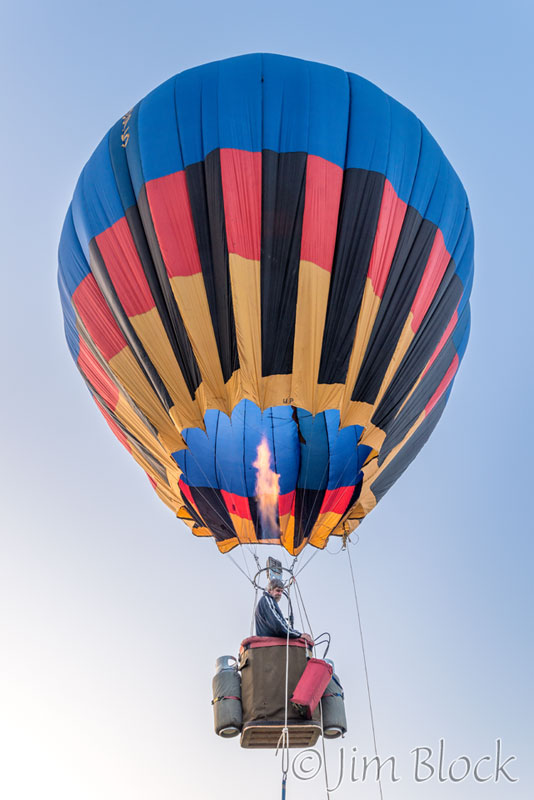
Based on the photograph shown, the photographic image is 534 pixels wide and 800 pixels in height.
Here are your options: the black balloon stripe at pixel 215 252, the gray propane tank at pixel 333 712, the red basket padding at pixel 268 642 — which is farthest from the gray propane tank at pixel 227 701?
the black balloon stripe at pixel 215 252

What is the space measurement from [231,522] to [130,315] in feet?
6.85

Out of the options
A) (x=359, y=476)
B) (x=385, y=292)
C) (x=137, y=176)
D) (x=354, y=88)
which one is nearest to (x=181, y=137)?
(x=137, y=176)

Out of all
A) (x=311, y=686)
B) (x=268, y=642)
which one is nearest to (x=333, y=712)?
(x=311, y=686)

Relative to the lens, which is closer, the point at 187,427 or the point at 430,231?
the point at 187,427

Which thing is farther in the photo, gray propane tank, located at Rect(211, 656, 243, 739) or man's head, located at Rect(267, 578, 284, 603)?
man's head, located at Rect(267, 578, 284, 603)

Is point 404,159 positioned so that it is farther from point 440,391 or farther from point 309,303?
point 440,391

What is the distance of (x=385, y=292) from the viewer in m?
7.51

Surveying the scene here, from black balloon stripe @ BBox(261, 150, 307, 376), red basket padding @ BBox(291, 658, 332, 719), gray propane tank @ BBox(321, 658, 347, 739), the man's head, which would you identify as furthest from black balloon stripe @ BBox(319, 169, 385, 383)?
gray propane tank @ BBox(321, 658, 347, 739)

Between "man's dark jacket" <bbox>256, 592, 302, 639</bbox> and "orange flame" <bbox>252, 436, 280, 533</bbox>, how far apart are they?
0.98 metres

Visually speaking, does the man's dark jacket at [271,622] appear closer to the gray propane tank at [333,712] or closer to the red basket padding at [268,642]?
the red basket padding at [268,642]

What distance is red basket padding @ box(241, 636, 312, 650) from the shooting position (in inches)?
269

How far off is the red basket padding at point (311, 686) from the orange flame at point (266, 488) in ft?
5.31

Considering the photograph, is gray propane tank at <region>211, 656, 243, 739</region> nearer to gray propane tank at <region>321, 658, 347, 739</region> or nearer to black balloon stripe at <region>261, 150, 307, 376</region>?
gray propane tank at <region>321, 658, 347, 739</region>

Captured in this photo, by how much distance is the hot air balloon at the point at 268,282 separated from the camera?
23.7ft
